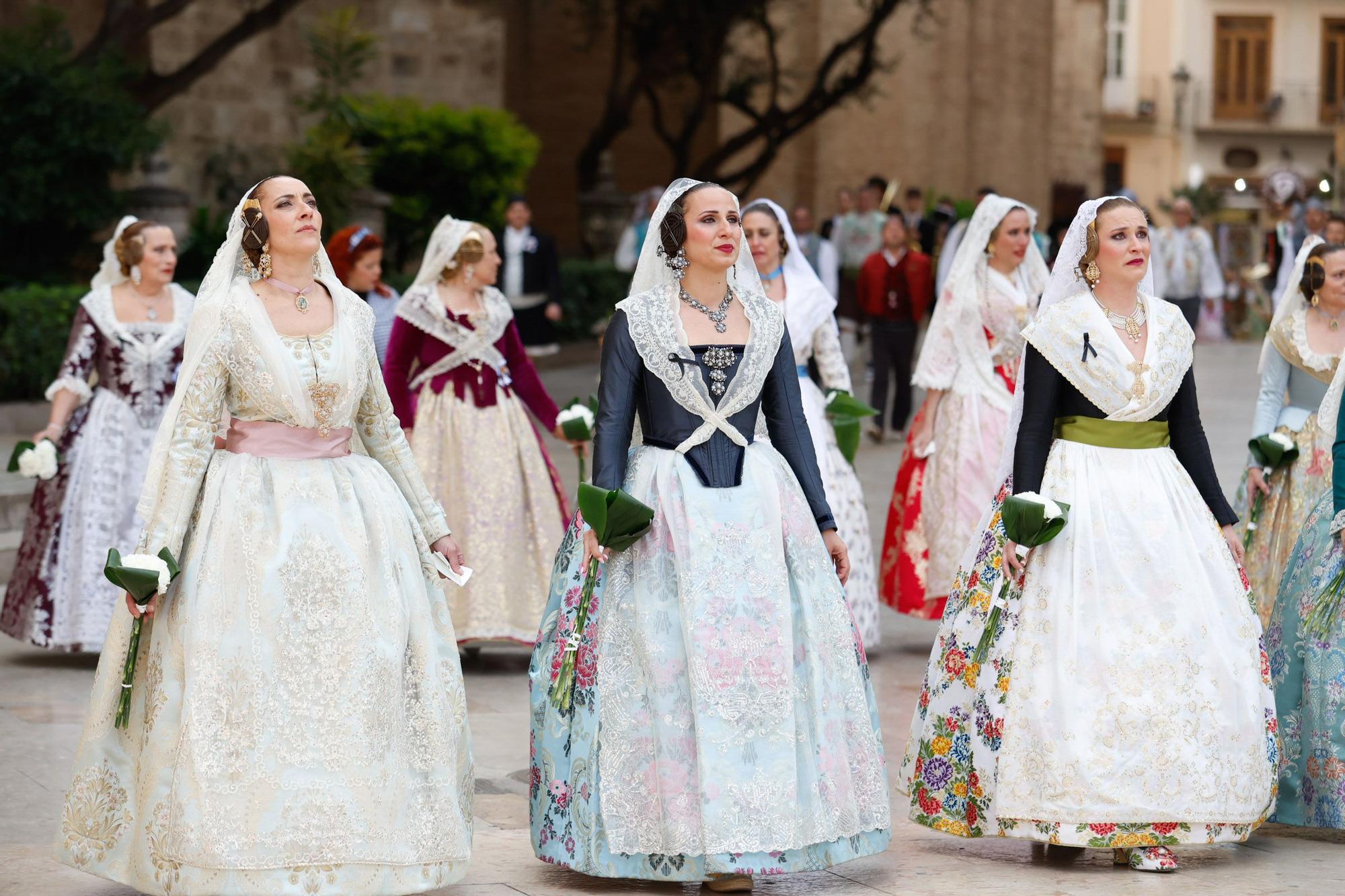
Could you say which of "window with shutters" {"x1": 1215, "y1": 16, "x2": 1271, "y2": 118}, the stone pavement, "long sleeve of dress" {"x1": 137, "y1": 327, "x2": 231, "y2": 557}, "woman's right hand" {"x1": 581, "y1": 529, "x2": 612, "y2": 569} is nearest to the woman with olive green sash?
the stone pavement

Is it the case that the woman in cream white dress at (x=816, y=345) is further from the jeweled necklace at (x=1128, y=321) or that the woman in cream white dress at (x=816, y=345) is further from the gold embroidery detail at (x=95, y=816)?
the gold embroidery detail at (x=95, y=816)

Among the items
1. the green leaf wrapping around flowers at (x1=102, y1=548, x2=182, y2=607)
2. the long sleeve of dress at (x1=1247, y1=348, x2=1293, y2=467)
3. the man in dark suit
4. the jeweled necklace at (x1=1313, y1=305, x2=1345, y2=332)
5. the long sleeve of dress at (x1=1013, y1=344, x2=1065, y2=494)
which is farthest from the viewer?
the man in dark suit

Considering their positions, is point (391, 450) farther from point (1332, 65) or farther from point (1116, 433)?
point (1332, 65)

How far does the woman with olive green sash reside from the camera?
22.9ft

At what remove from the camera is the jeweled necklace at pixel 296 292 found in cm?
524

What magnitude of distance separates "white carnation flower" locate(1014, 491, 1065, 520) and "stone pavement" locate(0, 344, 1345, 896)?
928 millimetres

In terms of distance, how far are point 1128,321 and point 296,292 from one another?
2255 millimetres

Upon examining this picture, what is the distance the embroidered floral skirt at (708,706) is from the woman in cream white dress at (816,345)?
9.15 ft

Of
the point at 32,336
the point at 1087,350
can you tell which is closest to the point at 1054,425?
the point at 1087,350

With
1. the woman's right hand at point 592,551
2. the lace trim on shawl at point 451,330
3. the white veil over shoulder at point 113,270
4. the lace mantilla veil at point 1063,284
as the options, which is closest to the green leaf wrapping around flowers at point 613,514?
the woman's right hand at point 592,551

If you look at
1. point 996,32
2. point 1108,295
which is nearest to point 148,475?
point 1108,295

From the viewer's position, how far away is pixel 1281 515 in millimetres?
7031

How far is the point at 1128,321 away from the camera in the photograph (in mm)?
5684

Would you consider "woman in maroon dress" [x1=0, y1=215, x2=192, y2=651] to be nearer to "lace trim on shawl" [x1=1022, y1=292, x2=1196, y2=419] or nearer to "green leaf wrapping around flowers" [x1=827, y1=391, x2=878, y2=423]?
"green leaf wrapping around flowers" [x1=827, y1=391, x2=878, y2=423]
